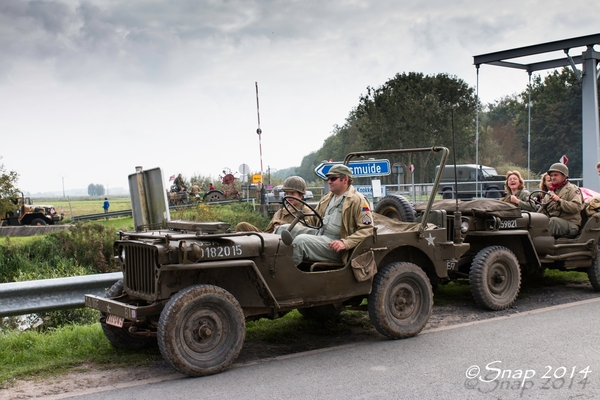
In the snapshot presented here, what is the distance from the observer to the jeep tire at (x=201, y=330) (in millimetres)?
5434

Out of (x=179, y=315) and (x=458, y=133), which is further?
(x=458, y=133)

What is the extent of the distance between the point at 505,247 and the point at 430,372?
3751 millimetres

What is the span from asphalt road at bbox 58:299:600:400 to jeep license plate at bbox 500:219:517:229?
6.74ft

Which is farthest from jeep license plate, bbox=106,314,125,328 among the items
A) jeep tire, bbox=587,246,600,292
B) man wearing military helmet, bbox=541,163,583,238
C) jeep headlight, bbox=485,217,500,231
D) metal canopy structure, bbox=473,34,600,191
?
metal canopy structure, bbox=473,34,600,191

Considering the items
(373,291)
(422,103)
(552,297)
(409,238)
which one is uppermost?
(422,103)

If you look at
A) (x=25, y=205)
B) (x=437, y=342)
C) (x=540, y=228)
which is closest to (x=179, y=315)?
(x=437, y=342)

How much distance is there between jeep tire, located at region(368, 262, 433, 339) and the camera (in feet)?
22.6

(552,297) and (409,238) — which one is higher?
(409,238)

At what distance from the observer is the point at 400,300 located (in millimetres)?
7082

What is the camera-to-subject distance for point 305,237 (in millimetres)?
6789

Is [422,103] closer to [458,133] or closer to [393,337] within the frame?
[458,133]

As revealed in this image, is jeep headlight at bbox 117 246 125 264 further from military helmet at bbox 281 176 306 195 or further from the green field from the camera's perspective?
the green field

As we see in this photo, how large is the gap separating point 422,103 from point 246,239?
40.5m

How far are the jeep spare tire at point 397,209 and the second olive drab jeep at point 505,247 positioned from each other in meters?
0.28
